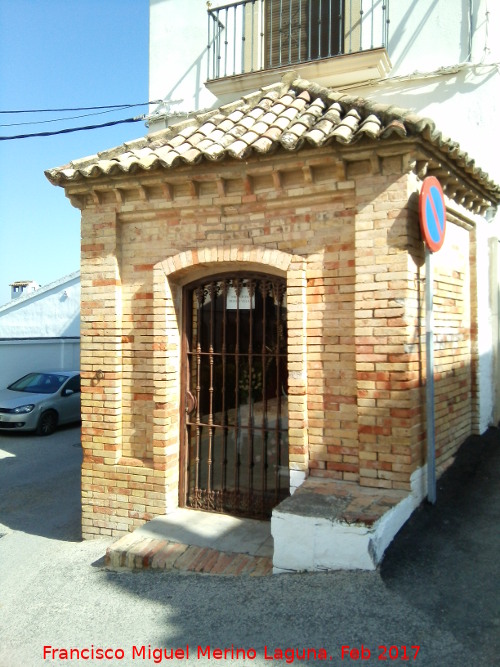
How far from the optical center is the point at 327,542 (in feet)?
13.5

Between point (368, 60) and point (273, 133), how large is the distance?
3.26 meters

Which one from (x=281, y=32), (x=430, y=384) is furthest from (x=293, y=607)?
(x=281, y=32)

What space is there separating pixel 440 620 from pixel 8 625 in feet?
10.6

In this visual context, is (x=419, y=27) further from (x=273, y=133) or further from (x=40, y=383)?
(x=40, y=383)

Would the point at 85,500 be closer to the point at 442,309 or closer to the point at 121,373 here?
the point at 121,373

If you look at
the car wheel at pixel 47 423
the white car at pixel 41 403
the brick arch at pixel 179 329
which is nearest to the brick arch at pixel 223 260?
the brick arch at pixel 179 329

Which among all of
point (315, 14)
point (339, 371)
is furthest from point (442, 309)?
point (315, 14)

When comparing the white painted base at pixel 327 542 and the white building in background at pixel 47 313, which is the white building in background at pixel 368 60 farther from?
the white building in background at pixel 47 313

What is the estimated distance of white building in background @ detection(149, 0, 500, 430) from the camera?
712cm

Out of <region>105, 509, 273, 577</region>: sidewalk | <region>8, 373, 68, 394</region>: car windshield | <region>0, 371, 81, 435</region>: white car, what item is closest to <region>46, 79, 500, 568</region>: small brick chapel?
<region>105, 509, 273, 577</region>: sidewalk

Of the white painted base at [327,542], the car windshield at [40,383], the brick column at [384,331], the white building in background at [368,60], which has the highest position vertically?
the white building in background at [368,60]

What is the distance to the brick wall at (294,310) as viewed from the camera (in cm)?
471

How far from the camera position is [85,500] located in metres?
5.98

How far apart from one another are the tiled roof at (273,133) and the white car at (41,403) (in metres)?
8.99
